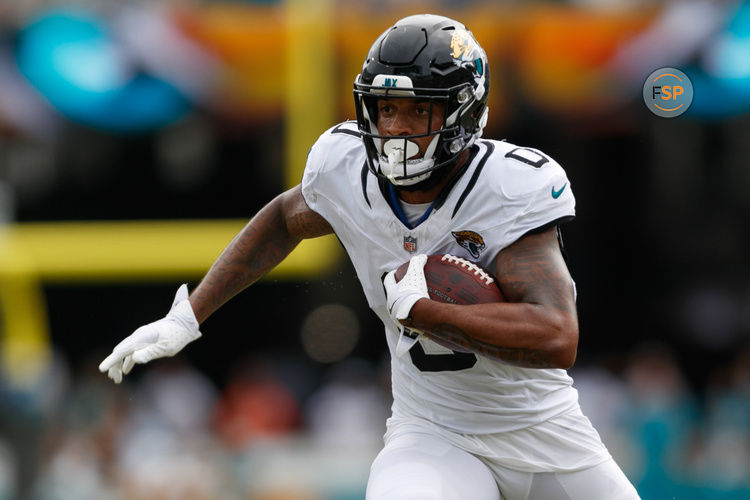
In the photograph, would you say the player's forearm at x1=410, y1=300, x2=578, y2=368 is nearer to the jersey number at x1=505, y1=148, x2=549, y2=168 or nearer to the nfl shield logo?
the nfl shield logo

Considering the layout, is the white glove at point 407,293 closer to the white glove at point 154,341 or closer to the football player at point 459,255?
the football player at point 459,255

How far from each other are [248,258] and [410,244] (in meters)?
0.64

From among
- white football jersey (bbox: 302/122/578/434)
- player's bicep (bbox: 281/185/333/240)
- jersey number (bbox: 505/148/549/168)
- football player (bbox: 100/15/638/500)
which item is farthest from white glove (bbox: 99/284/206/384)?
jersey number (bbox: 505/148/549/168)

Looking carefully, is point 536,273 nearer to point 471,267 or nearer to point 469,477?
point 471,267

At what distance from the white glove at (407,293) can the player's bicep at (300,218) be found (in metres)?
0.55

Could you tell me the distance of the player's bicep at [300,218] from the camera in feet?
11.9

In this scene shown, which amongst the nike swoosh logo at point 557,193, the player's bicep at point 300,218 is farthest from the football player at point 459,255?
the player's bicep at point 300,218

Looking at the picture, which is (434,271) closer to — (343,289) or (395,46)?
(395,46)

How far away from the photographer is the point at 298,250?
8.59m

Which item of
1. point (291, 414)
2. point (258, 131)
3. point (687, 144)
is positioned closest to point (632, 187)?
point (687, 144)

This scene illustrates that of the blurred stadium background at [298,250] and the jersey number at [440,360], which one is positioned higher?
the jersey number at [440,360]

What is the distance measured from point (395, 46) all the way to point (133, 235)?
6.21m

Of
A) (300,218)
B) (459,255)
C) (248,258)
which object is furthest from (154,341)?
(459,255)

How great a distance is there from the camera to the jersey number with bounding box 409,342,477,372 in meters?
3.27
